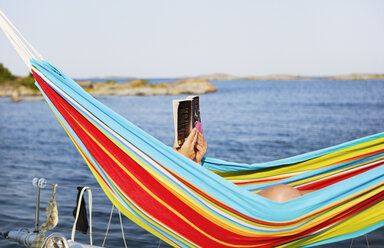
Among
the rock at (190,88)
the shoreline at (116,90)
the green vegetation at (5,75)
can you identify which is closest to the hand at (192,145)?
the shoreline at (116,90)

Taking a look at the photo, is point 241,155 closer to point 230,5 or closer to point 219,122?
point 219,122

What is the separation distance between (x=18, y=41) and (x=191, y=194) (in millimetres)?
951

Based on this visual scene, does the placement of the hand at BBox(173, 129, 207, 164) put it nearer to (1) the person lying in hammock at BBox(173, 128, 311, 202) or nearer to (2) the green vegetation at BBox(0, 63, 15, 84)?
(1) the person lying in hammock at BBox(173, 128, 311, 202)

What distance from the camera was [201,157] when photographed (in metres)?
1.96

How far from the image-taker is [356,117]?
639 inches

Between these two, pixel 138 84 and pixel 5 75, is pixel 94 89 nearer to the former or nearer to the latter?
pixel 138 84

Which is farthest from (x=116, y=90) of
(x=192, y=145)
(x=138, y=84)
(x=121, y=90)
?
(x=192, y=145)

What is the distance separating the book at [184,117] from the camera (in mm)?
1726

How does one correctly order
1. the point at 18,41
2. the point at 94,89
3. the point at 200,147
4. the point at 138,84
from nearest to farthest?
the point at 18,41 → the point at 200,147 → the point at 94,89 → the point at 138,84

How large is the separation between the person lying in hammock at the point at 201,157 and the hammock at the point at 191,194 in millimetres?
146

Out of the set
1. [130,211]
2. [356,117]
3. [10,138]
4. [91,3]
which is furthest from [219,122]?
[130,211]

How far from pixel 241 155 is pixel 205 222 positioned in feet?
23.8

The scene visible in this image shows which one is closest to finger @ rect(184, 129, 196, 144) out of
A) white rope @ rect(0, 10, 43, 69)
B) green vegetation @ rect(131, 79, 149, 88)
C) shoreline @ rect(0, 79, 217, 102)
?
white rope @ rect(0, 10, 43, 69)

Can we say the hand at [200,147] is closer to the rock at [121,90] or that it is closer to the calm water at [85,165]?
the calm water at [85,165]
